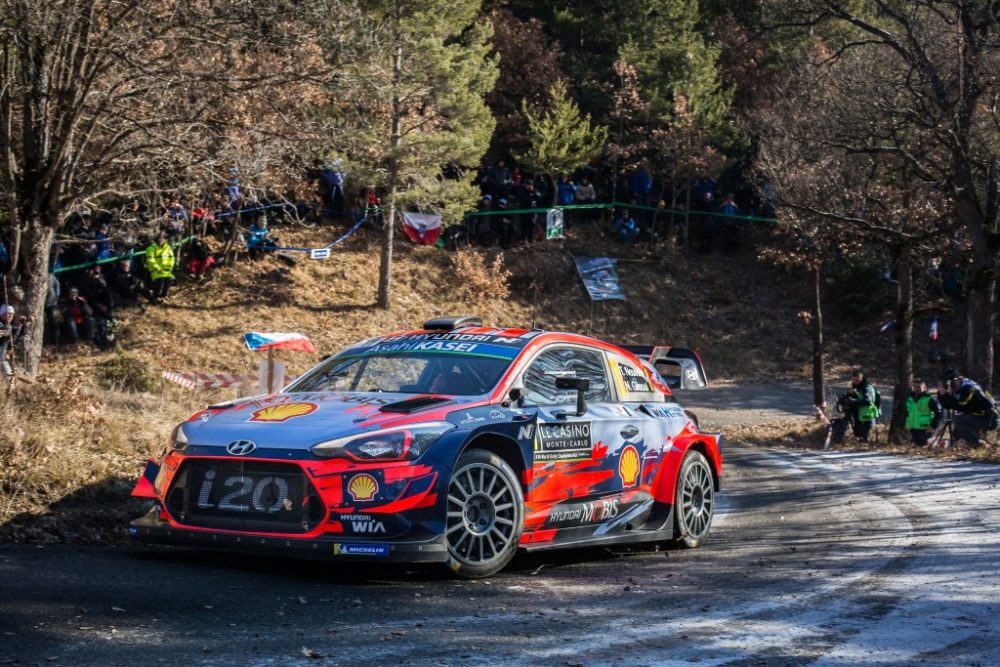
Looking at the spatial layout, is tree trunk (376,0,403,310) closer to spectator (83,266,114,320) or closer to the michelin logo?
spectator (83,266,114,320)

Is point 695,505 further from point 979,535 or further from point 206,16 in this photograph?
point 206,16

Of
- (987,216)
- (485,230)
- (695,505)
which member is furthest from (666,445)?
(485,230)

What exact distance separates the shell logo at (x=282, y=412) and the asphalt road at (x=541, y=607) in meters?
0.97

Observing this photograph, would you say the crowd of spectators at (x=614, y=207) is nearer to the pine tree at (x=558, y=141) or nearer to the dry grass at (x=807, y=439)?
the pine tree at (x=558, y=141)

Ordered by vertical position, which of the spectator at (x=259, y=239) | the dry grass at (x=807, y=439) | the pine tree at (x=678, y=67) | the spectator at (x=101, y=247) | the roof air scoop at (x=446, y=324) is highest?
the pine tree at (x=678, y=67)

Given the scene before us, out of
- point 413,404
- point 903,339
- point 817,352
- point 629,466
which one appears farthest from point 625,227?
point 413,404

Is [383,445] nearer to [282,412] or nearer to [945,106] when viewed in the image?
[282,412]

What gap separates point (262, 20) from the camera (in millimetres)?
14227

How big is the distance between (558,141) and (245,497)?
3394cm

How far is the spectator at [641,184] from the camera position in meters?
42.7

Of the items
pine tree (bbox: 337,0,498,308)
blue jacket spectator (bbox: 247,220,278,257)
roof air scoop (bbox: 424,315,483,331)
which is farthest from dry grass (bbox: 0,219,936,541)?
roof air scoop (bbox: 424,315,483,331)

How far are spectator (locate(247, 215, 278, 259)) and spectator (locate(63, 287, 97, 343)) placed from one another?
6284 mm

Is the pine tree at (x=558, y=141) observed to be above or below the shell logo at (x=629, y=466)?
above

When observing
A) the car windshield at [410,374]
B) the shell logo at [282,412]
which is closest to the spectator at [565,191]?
the car windshield at [410,374]
